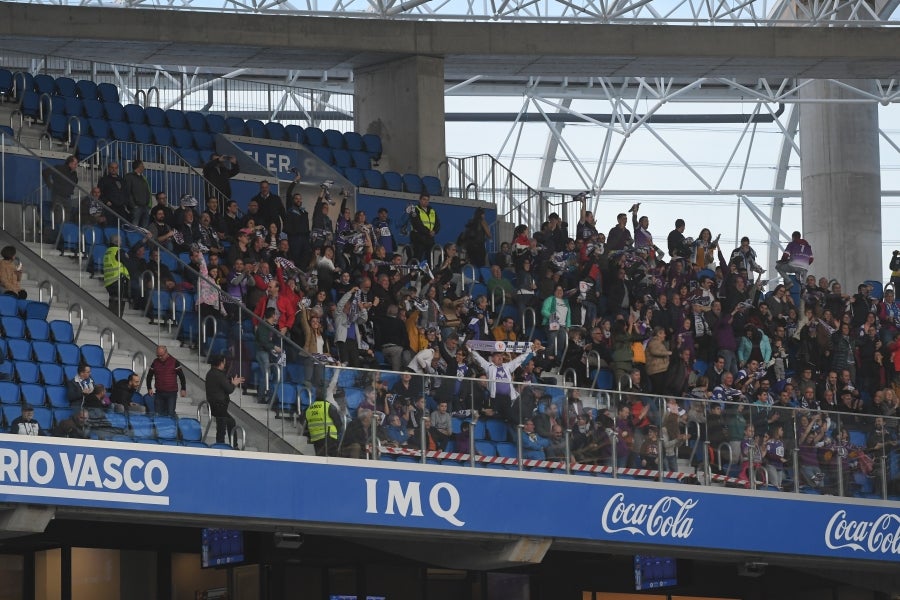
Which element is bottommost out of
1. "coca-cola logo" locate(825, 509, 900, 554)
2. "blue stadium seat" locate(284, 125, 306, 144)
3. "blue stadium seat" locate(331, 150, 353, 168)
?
"coca-cola logo" locate(825, 509, 900, 554)

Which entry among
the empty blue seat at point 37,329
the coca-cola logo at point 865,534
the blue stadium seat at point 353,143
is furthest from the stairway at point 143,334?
the blue stadium seat at point 353,143

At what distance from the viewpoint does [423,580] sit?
20.5 metres

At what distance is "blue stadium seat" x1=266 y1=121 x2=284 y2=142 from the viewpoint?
88.3 ft

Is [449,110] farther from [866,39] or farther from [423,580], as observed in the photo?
[423,580]

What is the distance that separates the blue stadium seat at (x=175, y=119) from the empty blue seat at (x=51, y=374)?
9.84 meters

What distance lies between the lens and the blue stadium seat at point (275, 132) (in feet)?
88.3

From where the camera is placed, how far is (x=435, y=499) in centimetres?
1659

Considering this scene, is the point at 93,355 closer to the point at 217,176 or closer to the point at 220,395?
the point at 220,395

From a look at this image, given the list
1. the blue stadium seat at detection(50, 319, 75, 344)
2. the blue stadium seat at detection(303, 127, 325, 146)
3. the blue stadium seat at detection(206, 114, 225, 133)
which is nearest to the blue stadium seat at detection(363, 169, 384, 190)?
the blue stadium seat at detection(303, 127, 325, 146)

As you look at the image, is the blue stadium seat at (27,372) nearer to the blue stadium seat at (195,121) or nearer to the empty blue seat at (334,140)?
the blue stadium seat at (195,121)

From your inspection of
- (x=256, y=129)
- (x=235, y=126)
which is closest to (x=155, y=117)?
(x=235, y=126)

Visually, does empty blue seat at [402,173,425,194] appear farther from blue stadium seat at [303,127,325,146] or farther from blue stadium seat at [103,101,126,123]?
blue stadium seat at [103,101,126,123]

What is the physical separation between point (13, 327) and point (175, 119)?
9.35 m

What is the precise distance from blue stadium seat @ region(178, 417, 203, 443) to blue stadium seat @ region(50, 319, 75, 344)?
6.49 feet
